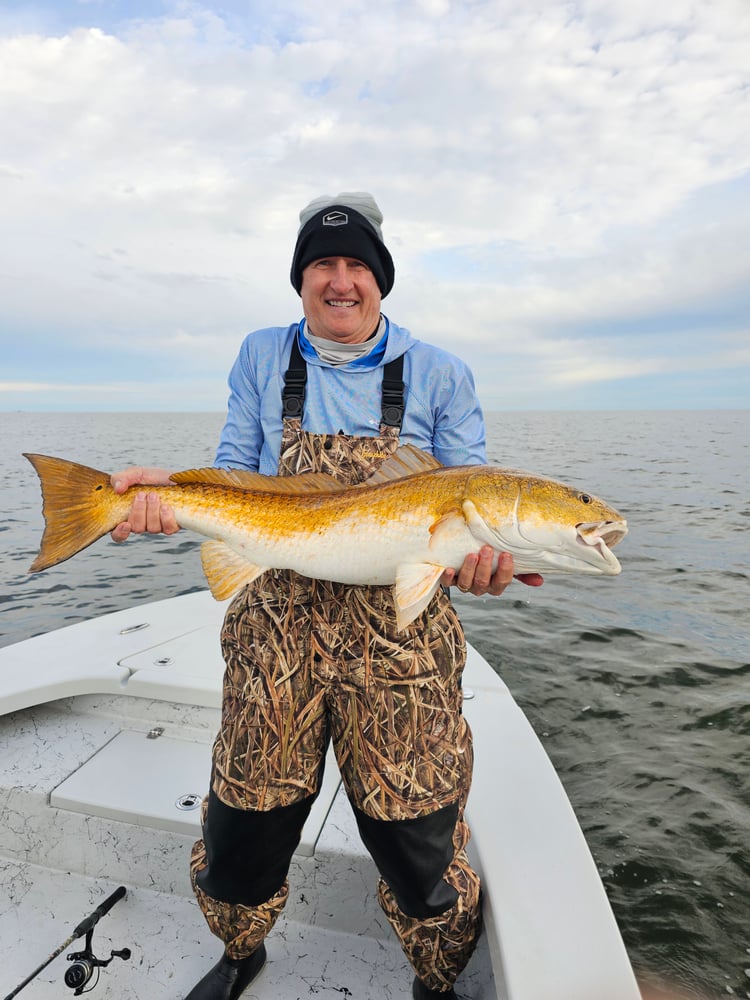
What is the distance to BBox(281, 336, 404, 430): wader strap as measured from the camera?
2.97m

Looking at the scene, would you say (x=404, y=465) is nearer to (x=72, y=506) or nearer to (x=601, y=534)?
(x=601, y=534)

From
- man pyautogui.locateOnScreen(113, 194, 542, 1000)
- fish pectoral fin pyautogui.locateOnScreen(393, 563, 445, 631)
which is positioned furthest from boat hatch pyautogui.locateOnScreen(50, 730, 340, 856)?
fish pectoral fin pyautogui.locateOnScreen(393, 563, 445, 631)

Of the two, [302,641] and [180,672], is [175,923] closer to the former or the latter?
[180,672]

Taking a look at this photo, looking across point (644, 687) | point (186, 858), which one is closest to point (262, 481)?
point (186, 858)

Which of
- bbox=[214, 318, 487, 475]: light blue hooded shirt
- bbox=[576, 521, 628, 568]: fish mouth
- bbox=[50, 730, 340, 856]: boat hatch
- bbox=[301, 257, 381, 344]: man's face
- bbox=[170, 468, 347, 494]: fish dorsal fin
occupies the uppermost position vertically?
bbox=[301, 257, 381, 344]: man's face

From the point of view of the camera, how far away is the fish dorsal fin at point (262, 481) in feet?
9.48

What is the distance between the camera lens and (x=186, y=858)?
3541 mm

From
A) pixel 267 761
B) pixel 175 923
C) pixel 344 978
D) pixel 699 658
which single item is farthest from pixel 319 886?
pixel 699 658

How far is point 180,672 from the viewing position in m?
4.52

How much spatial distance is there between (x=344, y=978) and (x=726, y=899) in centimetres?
338

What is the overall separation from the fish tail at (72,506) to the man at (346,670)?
92 millimetres

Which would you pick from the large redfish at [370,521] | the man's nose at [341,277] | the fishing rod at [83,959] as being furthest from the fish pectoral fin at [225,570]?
the fishing rod at [83,959]

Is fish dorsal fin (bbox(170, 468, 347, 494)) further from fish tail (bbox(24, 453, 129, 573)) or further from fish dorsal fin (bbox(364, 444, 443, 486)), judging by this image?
fish tail (bbox(24, 453, 129, 573))

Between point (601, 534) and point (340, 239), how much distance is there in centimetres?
182
